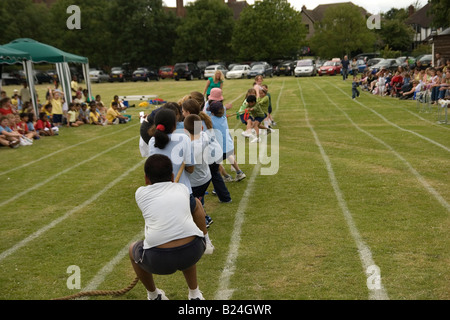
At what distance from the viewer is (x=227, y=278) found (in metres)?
5.03

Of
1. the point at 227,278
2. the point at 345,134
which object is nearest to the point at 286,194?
the point at 227,278

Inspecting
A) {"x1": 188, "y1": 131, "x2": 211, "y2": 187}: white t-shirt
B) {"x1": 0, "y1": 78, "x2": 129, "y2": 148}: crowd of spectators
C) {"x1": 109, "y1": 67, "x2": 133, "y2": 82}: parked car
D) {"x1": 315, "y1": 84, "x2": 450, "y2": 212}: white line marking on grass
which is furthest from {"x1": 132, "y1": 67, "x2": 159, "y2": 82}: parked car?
{"x1": 188, "y1": 131, "x2": 211, "y2": 187}: white t-shirt

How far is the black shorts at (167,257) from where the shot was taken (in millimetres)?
4078

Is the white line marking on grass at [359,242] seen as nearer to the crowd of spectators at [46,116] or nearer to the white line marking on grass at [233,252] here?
the white line marking on grass at [233,252]

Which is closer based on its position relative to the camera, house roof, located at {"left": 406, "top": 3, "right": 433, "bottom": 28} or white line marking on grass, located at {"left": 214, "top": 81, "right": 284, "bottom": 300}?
white line marking on grass, located at {"left": 214, "top": 81, "right": 284, "bottom": 300}

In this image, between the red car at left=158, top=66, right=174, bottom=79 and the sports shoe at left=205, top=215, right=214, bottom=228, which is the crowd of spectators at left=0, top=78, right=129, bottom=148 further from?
the red car at left=158, top=66, right=174, bottom=79

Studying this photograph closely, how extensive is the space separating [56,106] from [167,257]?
15.3 metres

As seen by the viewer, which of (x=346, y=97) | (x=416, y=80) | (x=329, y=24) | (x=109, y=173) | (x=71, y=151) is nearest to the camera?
(x=109, y=173)

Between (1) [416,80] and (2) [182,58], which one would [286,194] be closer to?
(1) [416,80]

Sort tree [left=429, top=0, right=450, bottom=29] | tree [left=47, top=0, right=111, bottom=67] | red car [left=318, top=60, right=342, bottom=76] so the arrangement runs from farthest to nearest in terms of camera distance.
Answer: tree [left=47, top=0, right=111, bottom=67] < red car [left=318, top=60, right=342, bottom=76] < tree [left=429, top=0, right=450, bottom=29]

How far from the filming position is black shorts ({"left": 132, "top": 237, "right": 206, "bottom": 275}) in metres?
4.08

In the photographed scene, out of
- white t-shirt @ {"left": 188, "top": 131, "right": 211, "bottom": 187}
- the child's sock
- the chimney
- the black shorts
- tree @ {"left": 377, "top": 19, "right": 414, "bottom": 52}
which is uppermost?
the chimney

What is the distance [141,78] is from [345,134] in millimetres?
40553

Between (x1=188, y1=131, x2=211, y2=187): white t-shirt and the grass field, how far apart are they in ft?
2.61
